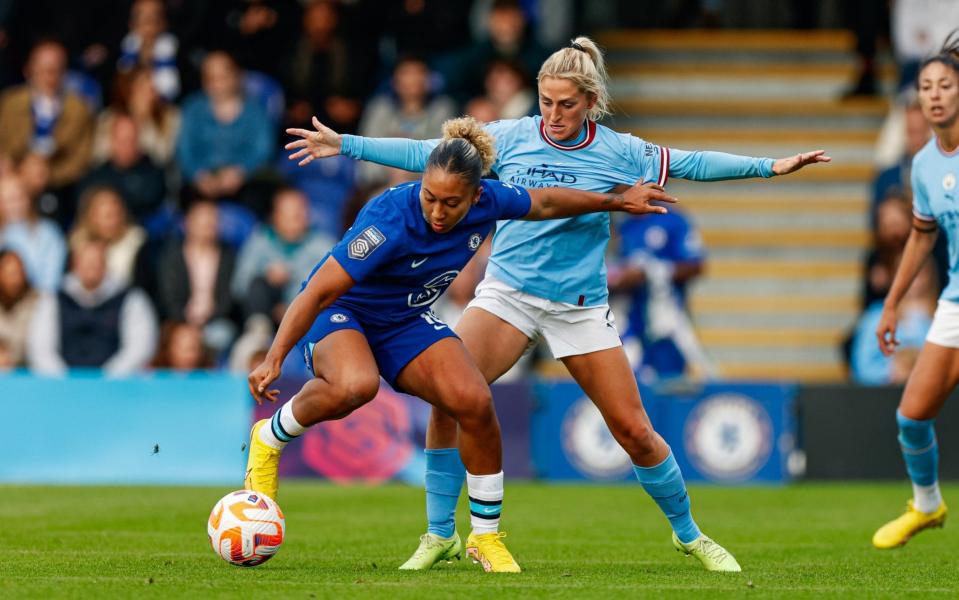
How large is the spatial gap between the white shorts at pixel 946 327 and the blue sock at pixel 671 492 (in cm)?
195

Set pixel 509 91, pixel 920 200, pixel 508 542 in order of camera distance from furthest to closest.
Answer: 1. pixel 509 91
2. pixel 508 542
3. pixel 920 200

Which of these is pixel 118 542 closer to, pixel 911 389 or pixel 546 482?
pixel 911 389

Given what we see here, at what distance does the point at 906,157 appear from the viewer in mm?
16875

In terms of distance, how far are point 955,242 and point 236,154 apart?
31.0ft

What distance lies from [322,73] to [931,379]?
954cm

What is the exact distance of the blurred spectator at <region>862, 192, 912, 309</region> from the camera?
15.3m

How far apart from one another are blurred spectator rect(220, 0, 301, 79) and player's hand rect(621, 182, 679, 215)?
1033 centimetres

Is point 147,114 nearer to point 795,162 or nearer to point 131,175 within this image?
point 131,175

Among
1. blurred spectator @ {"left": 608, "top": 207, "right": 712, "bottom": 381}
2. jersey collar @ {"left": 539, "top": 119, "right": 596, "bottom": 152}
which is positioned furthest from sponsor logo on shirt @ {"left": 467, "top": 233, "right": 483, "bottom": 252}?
blurred spectator @ {"left": 608, "top": 207, "right": 712, "bottom": 381}

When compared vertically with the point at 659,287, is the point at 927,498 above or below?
above

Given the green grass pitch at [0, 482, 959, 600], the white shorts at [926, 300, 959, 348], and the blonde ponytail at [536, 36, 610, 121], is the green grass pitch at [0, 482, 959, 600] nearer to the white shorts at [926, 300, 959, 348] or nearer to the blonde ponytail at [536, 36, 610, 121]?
the white shorts at [926, 300, 959, 348]

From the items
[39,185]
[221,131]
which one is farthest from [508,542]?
[39,185]

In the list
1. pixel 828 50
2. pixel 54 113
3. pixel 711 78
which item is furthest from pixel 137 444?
pixel 828 50

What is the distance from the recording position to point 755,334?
18.4 metres
